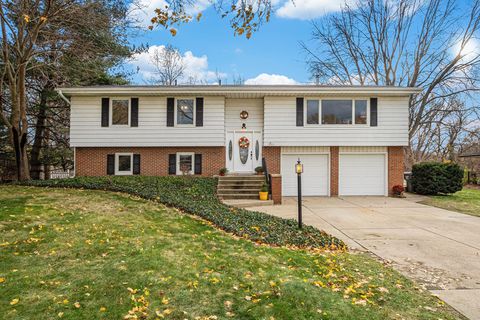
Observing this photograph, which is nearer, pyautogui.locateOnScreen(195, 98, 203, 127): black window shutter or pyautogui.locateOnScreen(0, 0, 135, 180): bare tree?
pyautogui.locateOnScreen(0, 0, 135, 180): bare tree

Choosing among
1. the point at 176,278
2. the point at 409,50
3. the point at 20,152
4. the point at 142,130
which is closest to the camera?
the point at 176,278

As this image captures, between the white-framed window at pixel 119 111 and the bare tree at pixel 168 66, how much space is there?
→ 12093mm

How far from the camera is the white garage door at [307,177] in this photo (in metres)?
12.3

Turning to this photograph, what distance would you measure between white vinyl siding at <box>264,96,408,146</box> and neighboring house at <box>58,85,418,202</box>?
1.7 inches

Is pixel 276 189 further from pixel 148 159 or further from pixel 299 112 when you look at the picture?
pixel 148 159

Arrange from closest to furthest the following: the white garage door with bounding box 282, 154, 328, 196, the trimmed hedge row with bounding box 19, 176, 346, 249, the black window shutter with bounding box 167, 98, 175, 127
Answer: the trimmed hedge row with bounding box 19, 176, 346, 249, the black window shutter with bounding box 167, 98, 175, 127, the white garage door with bounding box 282, 154, 328, 196

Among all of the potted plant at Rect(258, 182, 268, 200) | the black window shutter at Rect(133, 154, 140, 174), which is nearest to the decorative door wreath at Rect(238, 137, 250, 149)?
the potted plant at Rect(258, 182, 268, 200)

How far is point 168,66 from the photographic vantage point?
77.8 ft

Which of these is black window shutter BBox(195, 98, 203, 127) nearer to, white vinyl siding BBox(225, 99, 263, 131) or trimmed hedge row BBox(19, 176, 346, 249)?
white vinyl siding BBox(225, 99, 263, 131)

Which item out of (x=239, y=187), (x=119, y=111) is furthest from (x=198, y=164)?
(x=119, y=111)

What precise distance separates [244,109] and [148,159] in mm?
4788

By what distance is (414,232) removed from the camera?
633 centimetres

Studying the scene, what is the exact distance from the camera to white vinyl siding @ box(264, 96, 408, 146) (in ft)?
39.7

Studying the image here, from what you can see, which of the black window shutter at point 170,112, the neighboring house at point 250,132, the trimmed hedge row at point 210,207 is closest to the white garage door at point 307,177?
the neighboring house at point 250,132
